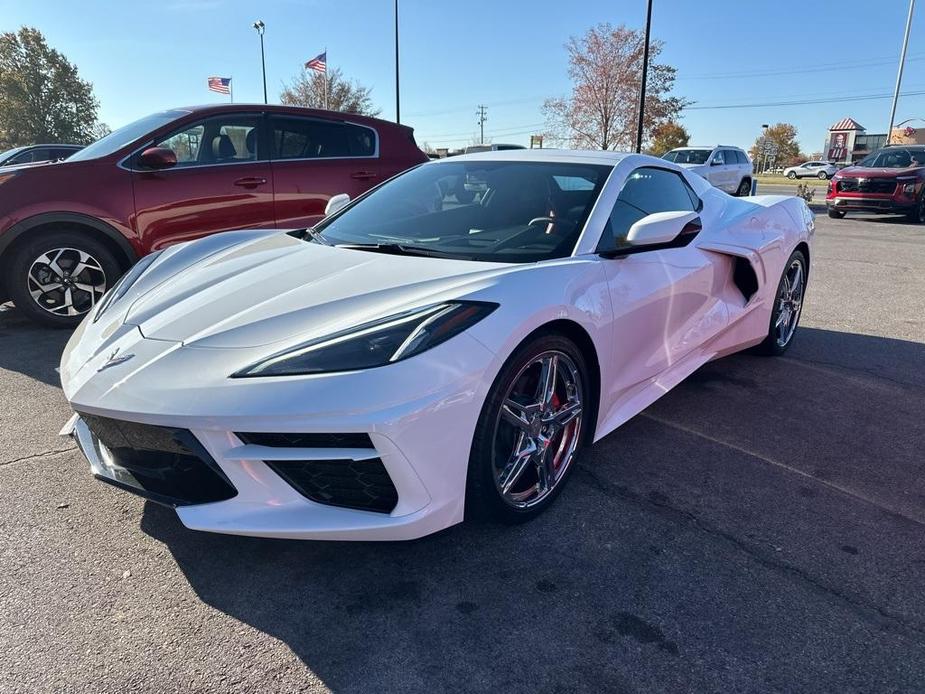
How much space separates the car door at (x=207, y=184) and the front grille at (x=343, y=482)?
3.89m

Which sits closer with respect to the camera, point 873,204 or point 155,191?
point 155,191

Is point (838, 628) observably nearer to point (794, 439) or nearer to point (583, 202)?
point (794, 439)

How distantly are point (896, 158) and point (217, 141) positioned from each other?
1516cm

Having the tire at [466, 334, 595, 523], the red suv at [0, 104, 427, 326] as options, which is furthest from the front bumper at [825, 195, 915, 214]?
the tire at [466, 334, 595, 523]

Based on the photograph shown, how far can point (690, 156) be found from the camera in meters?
18.8

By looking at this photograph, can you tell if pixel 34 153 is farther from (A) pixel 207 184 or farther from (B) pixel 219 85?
(B) pixel 219 85

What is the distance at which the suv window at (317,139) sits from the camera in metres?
5.79

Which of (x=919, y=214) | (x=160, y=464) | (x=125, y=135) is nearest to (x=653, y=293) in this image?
(x=160, y=464)

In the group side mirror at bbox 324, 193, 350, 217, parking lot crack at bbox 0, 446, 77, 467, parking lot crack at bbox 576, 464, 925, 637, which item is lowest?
parking lot crack at bbox 576, 464, 925, 637

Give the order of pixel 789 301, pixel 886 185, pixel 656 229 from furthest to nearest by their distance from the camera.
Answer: pixel 886 185 < pixel 789 301 < pixel 656 229

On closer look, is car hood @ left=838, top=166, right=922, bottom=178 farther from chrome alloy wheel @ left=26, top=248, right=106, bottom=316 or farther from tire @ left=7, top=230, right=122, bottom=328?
chrome alloy wheel @ left=26, top=248, right=106, bottom=316

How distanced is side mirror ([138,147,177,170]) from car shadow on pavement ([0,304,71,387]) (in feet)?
4.64

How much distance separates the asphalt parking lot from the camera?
5.87ft

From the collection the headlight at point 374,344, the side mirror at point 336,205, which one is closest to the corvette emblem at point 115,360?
the headlight at point 374,344
